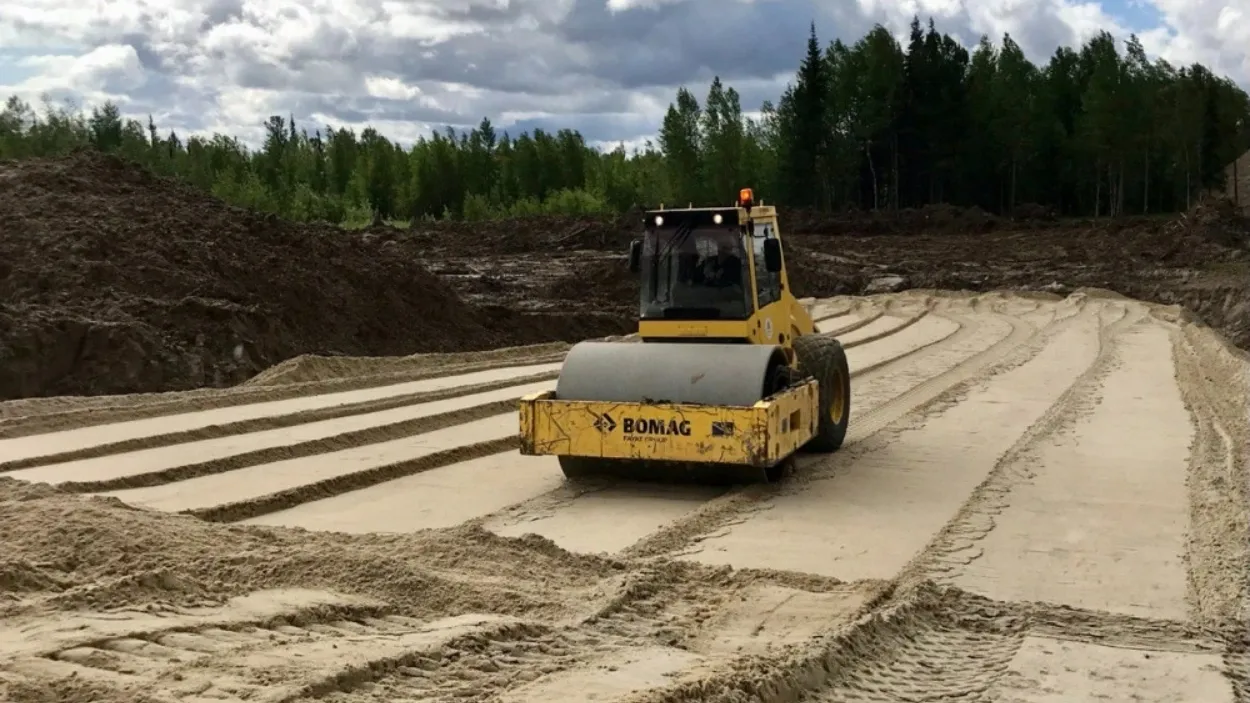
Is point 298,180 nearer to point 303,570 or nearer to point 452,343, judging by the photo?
point 452,343

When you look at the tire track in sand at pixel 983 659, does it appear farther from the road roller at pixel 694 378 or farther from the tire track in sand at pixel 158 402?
the tire track in sand at pixel 158 402

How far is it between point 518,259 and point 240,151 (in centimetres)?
5337

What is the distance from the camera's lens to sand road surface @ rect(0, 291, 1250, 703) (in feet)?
15.8

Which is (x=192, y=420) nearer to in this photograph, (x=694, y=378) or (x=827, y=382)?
(x=694, y=378)

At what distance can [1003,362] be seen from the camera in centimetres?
1791

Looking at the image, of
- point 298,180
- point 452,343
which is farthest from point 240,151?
point 452,343

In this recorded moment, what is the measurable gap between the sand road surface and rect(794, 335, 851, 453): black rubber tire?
0.24 m

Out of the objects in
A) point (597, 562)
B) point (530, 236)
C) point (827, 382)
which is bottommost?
point (597, 562)

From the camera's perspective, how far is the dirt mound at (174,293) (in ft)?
51.4

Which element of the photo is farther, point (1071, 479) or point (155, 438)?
point (155, 438)

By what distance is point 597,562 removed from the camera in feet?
22.9

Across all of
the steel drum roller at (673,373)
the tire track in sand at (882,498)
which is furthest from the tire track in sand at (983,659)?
the steel drum roller at (673,373)

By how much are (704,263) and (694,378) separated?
1.16 m

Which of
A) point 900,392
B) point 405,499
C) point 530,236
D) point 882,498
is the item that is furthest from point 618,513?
point 530,236
